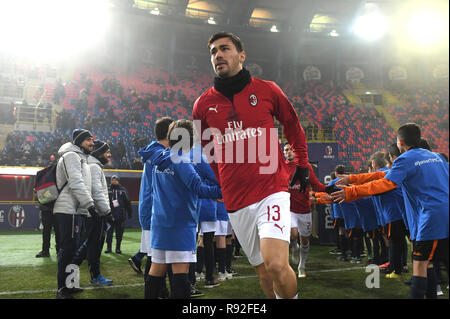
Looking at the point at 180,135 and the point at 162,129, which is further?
the point at 162,129

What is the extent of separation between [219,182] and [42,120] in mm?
20168

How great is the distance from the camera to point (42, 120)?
1998 cm

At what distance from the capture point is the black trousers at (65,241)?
4.12m

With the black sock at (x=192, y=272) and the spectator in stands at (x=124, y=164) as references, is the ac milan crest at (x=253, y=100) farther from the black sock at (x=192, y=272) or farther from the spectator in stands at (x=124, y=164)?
the spectator in stands at (x=124, y=164)

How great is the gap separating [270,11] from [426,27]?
15611 mm

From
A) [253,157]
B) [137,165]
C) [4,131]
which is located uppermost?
[4,131]

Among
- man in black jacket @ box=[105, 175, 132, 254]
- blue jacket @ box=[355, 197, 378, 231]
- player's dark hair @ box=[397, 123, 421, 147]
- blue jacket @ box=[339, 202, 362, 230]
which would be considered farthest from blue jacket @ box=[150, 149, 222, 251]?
man in black jacket @ box=[105, 175, 132, 254]

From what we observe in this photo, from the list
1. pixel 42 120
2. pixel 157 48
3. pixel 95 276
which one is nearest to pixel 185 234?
pixel 95 276

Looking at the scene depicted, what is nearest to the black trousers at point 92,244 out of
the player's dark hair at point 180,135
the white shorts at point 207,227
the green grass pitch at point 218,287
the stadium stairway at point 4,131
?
the green grass pitch at point 218,287

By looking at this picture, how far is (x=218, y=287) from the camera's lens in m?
4.89

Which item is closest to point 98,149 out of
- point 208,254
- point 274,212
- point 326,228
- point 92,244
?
point 92,244

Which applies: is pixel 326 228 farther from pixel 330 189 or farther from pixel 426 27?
pixel 426 27

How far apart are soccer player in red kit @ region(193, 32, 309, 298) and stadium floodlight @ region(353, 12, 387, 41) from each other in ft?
106

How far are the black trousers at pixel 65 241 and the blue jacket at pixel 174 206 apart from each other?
1600 millimetres
